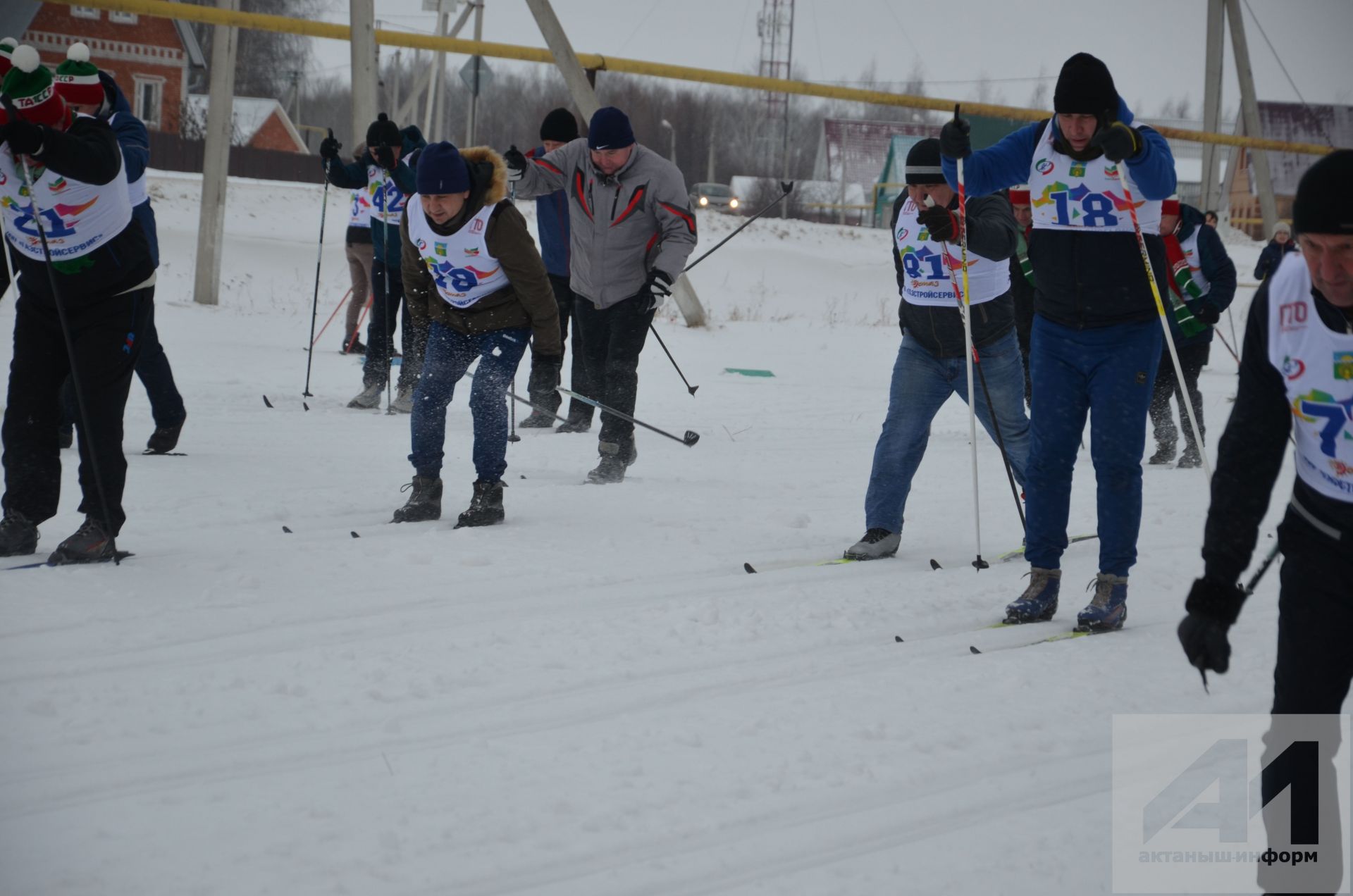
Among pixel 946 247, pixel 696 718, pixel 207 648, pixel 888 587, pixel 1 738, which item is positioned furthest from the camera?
pixel 946 247

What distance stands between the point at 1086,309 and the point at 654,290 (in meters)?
2.90

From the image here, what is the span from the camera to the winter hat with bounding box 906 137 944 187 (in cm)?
483

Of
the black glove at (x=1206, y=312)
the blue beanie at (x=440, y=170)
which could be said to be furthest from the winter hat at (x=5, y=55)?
the black glove at (x=1206, y=312)

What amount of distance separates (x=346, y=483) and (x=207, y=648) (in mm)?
2606

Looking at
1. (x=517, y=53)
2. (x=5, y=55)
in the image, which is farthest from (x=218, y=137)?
(x=5, y=55)

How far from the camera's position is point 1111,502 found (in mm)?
4266

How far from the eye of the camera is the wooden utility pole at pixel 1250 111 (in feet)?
56.9

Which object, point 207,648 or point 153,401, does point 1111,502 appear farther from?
point 153,401

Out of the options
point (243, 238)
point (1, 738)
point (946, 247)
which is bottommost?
point (1, 738)

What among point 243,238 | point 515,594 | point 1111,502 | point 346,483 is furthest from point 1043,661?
point 243,238

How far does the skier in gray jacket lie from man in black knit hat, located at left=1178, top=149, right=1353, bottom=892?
14.0 ft

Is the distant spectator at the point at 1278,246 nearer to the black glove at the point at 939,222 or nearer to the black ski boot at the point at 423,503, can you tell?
the black glove at the point at 939,222

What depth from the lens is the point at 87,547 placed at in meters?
4.58

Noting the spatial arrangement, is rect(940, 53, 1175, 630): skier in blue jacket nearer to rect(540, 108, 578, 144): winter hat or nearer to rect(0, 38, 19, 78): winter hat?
rect(0, 38, 19, 78): winter hat
